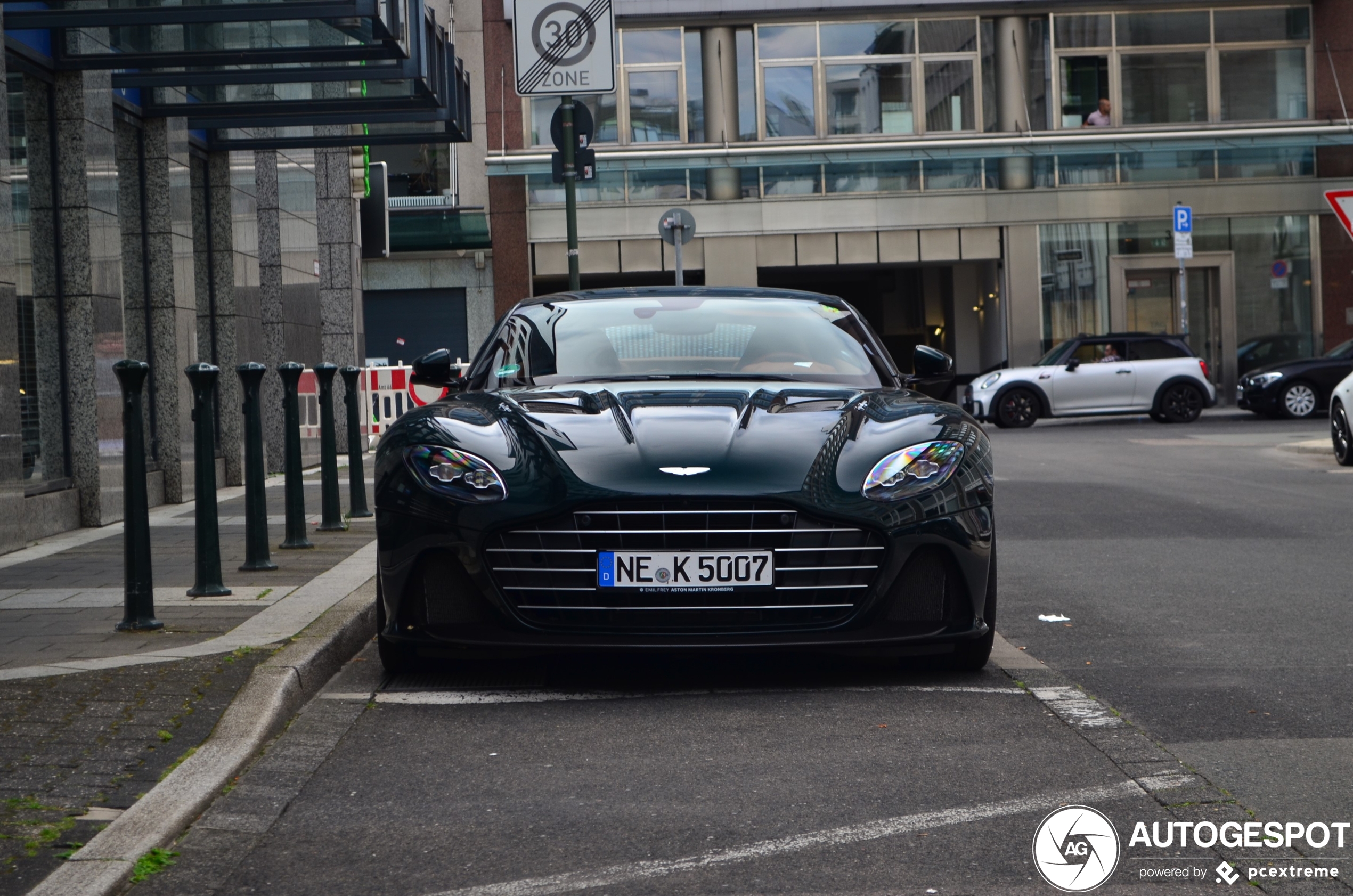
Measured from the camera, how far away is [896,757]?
4336mm

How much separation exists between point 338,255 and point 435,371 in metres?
15.3

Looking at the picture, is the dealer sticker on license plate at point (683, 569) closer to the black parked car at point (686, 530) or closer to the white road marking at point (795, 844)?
the black parked car at point (686, 530)

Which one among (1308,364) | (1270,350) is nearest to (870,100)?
(1270,350)

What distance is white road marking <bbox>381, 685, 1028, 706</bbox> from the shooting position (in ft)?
17.1

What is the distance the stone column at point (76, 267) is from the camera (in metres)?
10.7

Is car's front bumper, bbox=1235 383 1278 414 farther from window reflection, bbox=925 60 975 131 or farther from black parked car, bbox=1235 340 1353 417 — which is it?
window reflection, bbox=925 60 975 131

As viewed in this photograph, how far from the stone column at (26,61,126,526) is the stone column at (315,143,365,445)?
9796mm

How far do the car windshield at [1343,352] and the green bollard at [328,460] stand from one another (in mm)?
19848

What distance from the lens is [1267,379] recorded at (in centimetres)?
2545

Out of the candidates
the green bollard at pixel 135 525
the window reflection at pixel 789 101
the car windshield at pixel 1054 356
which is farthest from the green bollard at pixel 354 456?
the window reflection at pixel 789 101

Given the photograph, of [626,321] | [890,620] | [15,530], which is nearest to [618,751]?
[890,620]

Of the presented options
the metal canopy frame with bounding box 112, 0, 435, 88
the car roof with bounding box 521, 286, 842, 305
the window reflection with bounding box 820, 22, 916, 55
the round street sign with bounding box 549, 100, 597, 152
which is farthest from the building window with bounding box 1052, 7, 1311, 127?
the car roof with bounding box 521, 286, 842, 305

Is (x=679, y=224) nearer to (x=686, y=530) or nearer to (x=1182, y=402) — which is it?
(x=1182, y=402)

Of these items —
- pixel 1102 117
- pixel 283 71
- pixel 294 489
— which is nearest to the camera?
pixel 294 489
